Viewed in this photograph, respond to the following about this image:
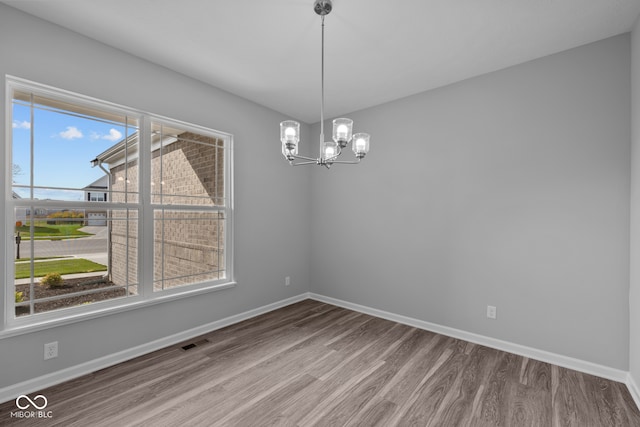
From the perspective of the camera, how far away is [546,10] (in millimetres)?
2023

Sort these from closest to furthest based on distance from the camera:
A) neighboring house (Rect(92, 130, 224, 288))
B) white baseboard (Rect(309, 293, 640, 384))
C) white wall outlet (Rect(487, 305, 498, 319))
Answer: white baseboard (Rect(309, 293, 640, 384)), neighboring house (Rect(92, 130, 224, 288)), white wall outlet (Rect(487, 305, 498, 319))

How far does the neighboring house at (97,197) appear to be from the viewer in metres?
2.40

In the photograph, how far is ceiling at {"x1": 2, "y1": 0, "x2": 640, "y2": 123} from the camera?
2.01 meters

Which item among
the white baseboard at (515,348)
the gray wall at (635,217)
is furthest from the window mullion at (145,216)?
the gray wall at (635,217)

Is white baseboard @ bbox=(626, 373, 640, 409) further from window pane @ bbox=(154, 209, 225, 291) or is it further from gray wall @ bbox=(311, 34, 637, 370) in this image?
window pane @ bbox=(154, 209, 225, 291)

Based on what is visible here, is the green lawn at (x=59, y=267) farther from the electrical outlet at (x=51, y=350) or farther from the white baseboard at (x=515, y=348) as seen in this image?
the white baseboard at (x=515, y=348)

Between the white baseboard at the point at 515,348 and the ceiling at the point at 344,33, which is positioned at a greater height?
the ceiling at the point at 344,33

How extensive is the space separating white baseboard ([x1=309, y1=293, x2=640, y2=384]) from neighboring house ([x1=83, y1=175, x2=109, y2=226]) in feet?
9.98

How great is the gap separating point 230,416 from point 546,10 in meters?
3.49

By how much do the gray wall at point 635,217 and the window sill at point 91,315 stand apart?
11.9 ft

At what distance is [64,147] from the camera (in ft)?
7.58

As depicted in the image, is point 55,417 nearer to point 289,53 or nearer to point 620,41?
point 289,53

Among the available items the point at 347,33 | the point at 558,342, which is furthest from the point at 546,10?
the point at 558,342

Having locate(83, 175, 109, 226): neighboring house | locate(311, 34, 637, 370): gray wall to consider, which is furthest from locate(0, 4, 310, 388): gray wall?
locate(311, 34, 637, 370): gray wall
